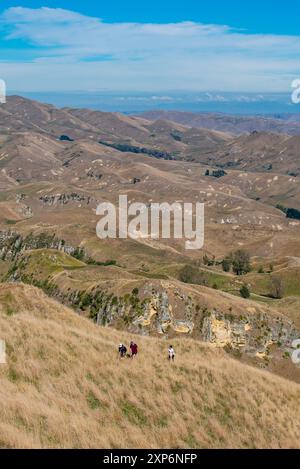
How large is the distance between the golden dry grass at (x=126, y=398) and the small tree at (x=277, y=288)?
400ft

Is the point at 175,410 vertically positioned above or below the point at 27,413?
below

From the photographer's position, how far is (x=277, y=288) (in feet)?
511

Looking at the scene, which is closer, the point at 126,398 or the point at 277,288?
the point at 126,398

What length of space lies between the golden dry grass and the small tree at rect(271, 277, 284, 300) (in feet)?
400

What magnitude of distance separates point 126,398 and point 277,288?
13512 cm

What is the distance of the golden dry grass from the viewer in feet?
72.0

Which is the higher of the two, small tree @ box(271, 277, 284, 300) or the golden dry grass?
the golden dry grass

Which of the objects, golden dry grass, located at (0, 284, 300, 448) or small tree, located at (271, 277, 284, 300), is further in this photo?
small tree, located at (271, 277, 284, 300)

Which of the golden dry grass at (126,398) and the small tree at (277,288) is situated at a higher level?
the golden dry grass at (126,398)

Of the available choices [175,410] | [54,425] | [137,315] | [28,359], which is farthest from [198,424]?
[137,315]

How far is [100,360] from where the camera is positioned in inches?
1217

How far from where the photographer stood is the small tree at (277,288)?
507ft
